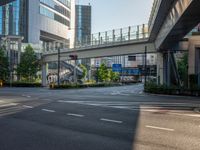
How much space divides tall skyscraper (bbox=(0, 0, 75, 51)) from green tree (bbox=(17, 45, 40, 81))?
36.8 ft

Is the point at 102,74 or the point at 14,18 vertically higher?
the point at 14,18

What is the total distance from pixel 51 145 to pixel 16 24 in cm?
8386

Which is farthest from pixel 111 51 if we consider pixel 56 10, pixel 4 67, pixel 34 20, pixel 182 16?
pixel 56 10

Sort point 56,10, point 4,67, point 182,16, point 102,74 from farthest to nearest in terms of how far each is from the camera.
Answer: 1. point 102,74
2. point 56,10
3. point 4,67
4. point 182,16

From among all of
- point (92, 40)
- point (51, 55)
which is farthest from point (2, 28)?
point (92, 40)

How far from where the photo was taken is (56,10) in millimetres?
98625

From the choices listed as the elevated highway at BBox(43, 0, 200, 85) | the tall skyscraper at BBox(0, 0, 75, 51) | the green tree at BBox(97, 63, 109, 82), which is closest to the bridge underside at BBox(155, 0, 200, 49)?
the elevated highway at BBox(43, 0, 200, 85)

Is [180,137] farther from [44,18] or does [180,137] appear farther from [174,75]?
[44,18]

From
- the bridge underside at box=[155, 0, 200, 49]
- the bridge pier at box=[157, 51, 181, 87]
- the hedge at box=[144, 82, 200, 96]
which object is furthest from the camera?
the bridge pier at box=[157, 51, 181, 87]

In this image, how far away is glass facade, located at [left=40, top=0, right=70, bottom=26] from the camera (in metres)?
94.2

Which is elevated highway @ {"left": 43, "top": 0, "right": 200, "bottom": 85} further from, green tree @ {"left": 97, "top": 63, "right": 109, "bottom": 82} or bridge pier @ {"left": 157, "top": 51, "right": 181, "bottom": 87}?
green tree @ {"left": 97, "top": 63, "right": 109, "bottom": 82}

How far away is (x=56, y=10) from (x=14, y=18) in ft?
51.0

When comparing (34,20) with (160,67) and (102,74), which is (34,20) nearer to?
(102,74)

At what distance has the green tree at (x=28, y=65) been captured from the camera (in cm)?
6788
